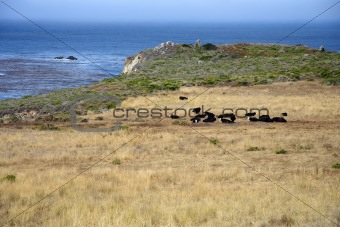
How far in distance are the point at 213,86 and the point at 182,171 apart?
107 feet

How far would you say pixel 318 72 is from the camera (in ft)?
180

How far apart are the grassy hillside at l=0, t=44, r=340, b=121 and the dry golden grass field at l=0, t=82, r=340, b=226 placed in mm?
12254

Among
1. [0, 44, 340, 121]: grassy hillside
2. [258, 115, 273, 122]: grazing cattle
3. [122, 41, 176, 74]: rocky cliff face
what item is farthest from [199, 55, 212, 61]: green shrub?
[258, 115, 273, 122]: grazing cattle

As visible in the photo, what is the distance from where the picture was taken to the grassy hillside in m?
46.1

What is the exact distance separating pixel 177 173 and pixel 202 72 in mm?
47468

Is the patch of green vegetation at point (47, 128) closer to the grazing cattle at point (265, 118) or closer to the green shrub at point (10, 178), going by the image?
the grazing cattle at point (265, 118)

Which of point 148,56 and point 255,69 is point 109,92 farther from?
point 148,56

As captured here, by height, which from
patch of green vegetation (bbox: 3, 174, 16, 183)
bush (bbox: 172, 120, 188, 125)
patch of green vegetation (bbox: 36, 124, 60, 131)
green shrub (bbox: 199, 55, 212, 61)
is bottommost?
patch of green vegetation (bbox: 36, 124, 60, 131)

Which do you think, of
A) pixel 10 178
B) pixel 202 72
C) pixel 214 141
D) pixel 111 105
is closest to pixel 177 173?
pixel 10 178

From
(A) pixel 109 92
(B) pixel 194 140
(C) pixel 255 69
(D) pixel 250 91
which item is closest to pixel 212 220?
(B) pixel 194 140

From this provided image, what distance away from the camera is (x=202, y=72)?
210ft

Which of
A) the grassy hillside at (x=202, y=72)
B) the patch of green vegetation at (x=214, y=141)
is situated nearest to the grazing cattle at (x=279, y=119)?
the patch of green vegetation at (x=214, y=141)

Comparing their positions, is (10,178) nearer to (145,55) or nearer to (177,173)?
(177,173)

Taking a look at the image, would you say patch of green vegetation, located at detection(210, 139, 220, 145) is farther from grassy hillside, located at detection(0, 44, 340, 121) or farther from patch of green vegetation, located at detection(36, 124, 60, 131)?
grassy hillside, located at detection(0, 44, 340, 121)
